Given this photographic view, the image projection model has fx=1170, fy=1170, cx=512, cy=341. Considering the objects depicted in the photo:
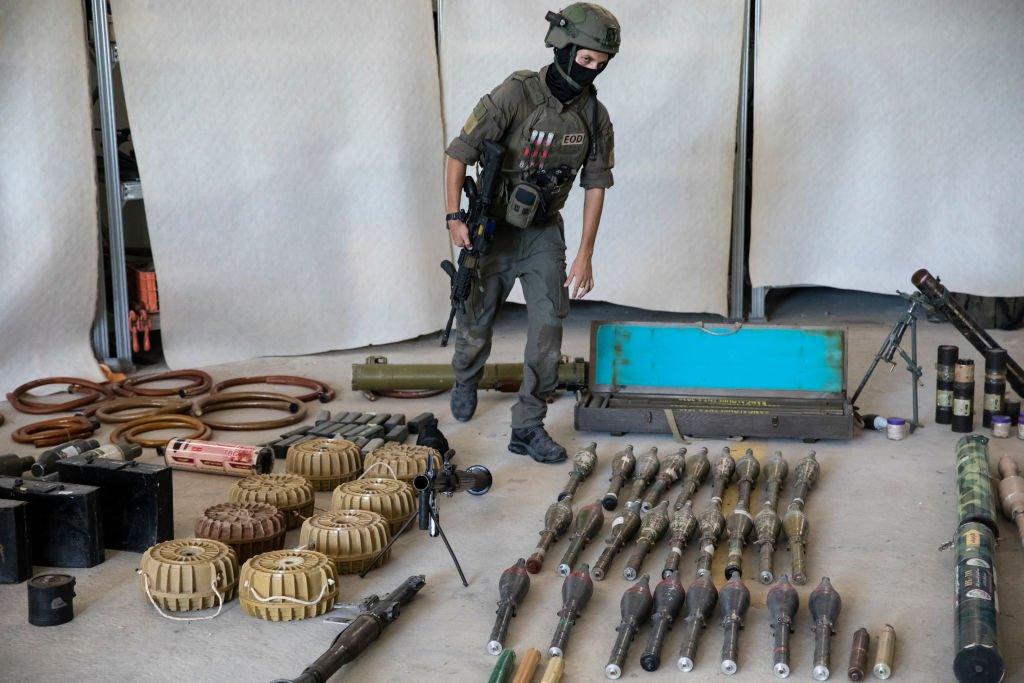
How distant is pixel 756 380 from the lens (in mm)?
5539

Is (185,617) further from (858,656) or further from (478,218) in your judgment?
(478,218)

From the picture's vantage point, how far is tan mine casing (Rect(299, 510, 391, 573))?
12.3 ft

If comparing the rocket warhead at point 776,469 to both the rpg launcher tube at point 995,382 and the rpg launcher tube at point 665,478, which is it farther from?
the rpg launcher tube at point 995,382

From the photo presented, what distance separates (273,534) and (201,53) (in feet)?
11.9

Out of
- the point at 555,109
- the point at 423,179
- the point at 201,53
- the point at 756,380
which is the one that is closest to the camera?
the point at 555,109

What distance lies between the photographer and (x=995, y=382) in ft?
17.7

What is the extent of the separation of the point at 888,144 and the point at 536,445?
3728 millimetres

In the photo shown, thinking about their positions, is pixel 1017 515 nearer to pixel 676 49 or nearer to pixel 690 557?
pixel 690 557

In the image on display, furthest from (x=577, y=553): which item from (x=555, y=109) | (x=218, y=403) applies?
(x=218, y=403)

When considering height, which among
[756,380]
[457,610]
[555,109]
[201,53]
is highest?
[201,53]

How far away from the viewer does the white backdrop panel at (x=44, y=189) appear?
606cm

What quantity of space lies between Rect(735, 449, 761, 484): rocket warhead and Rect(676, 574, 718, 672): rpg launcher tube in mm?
1043

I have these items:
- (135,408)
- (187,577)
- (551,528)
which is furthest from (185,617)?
(135,408)

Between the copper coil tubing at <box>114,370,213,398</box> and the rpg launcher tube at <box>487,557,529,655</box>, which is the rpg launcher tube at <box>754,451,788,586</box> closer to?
the rpg launcher tube at <box>487,557,529,655</box>
